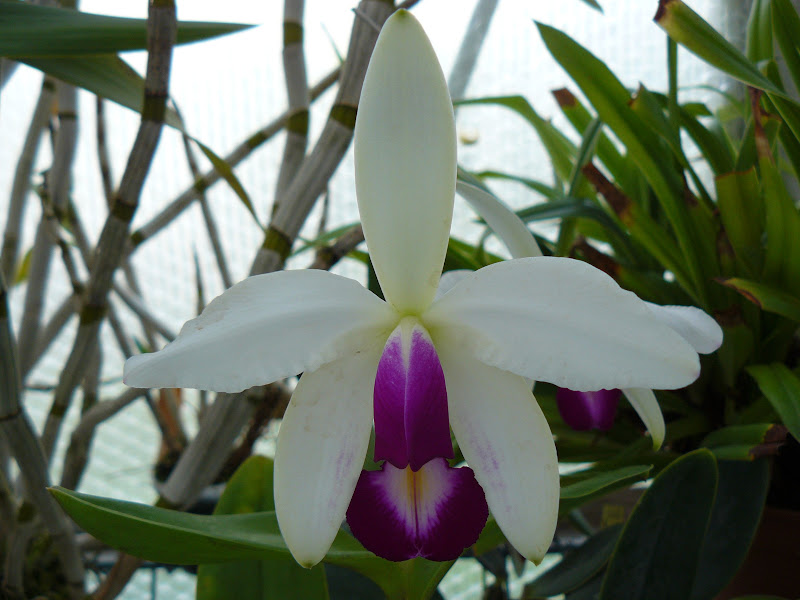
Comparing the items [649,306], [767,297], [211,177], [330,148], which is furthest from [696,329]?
[211,177]

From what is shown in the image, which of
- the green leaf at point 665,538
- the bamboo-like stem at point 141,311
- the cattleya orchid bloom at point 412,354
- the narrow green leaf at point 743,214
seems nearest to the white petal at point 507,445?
the cattleya orchid bloom at point 412,354

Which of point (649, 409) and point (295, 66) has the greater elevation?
point (295, 66)

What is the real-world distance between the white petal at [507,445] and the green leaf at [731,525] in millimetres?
178

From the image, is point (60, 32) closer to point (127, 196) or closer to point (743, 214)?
point (127, 196)

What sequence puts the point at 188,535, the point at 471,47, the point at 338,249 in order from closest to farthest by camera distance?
the point at 188,535 < the point at 338,249 < the point at 471,47

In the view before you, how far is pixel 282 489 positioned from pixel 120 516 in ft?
0.23

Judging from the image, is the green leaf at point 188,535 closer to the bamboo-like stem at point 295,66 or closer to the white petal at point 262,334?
the white petal at point 262,334

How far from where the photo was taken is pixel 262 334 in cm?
29

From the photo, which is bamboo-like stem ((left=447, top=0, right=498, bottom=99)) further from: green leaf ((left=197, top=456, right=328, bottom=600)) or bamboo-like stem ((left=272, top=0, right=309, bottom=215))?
green leaf ((left=197, top=456, right=328, bottom=600))

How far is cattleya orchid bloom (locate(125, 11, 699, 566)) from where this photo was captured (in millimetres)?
279

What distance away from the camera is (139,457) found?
139 centimetres

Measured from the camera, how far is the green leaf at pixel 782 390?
43 cm

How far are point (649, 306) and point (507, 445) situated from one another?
0.10 meters

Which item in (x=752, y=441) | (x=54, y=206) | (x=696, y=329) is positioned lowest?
(x=752, y=441)
